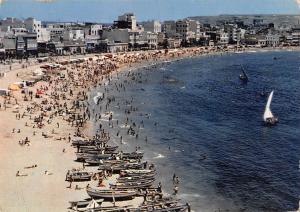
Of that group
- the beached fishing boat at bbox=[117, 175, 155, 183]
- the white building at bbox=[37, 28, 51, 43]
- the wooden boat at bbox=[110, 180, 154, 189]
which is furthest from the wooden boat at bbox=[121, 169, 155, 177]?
the white building at bbox=[37, 28, 51, 43]

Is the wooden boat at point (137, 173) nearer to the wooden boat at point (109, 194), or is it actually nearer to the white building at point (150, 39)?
the wooden boat at point (109, 194)

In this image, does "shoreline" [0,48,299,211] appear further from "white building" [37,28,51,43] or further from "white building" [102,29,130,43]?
"white building" [102,29,130,43]

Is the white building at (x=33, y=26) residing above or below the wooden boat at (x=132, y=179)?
above

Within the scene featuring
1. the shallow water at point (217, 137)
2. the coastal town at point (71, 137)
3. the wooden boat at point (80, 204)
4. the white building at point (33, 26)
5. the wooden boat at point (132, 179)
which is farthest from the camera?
the white building at point (33, 26)

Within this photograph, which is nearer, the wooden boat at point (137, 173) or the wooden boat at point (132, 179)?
the wooden boat at point (132, 179)

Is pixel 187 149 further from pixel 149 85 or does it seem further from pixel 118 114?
pixel 149 85

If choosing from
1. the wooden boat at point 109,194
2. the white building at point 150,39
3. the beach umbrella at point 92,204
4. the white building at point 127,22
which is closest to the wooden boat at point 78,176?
the wooden boat at point 109,194

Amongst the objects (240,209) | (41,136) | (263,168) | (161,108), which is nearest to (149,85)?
(161,108)
